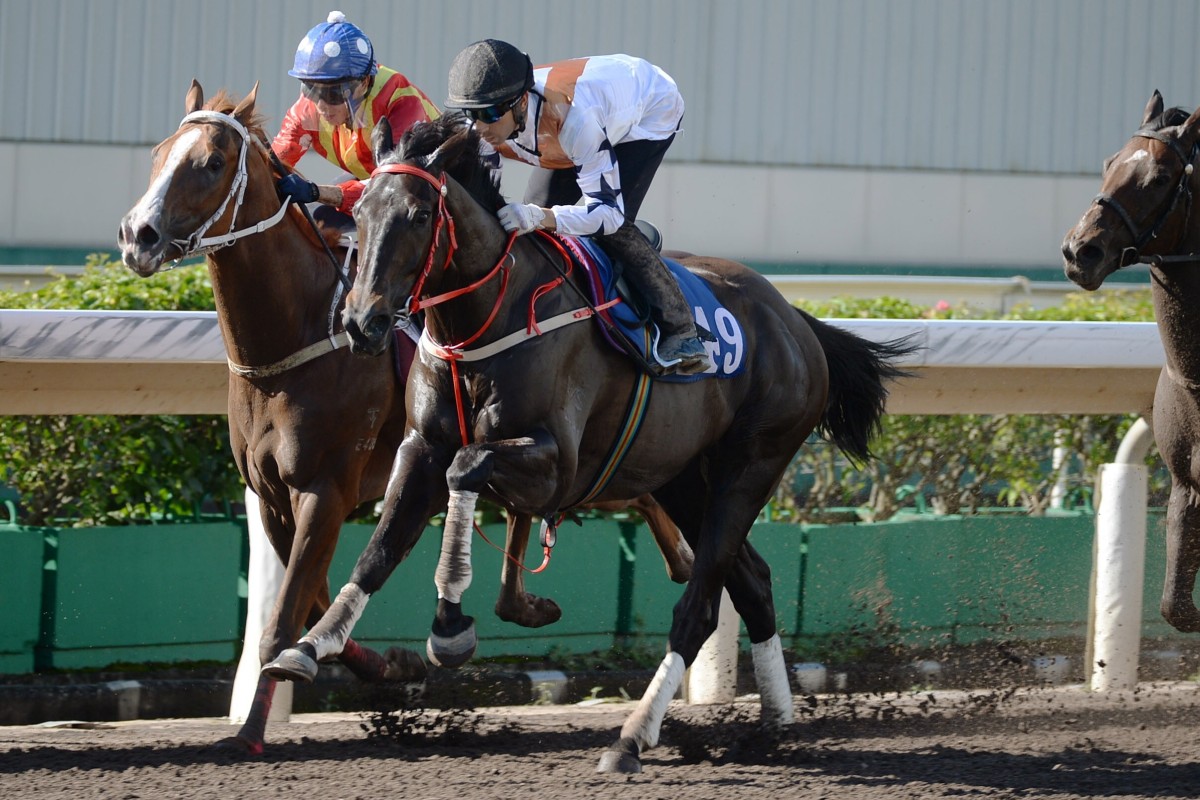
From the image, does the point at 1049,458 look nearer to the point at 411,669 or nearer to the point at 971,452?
the point at 971,452

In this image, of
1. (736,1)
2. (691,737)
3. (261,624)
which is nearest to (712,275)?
(691,737)

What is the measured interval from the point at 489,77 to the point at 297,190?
845 mm

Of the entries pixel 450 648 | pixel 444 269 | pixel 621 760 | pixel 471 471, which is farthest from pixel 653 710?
pixel 444 269

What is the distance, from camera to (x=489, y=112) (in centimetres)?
415

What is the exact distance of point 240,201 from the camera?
14.6 feet

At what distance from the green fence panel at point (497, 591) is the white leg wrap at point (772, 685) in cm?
126

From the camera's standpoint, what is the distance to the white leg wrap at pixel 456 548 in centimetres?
391

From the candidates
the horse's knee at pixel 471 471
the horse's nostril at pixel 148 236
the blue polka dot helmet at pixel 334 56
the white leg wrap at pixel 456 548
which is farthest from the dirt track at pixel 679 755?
the blue polka dot helmet at pixel 334 56

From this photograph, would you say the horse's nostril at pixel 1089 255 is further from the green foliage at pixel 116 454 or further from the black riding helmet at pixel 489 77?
the green foliage at pixel 116 454

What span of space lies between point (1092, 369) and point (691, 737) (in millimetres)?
2583

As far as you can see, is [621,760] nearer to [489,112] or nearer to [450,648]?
[450,648]

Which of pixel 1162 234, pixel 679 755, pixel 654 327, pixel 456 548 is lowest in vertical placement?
pixel 679 755

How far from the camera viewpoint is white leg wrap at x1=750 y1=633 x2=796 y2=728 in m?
4.98

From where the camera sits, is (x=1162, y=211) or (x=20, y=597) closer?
(x=1162, y=211)
